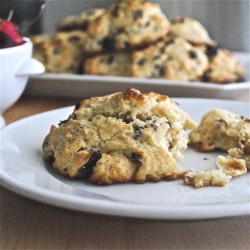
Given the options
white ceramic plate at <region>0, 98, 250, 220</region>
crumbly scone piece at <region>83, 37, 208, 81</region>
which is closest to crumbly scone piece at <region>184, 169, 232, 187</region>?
white ceramic plate at <region>0, 98, 250, 220</region>

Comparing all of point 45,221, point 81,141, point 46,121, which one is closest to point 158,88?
point 46,121

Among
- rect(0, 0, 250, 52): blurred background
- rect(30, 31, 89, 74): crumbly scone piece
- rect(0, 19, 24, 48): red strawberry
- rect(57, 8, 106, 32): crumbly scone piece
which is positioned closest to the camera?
rect(0, 19, 24, 48): red strawberry

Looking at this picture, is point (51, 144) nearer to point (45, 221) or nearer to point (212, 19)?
point (45, 221)

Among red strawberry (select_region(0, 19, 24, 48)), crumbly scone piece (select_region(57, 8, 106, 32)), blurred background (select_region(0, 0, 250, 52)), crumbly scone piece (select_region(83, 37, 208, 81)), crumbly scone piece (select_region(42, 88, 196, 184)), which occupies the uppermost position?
red strawberry (select_region(0, 19, 24, 48))

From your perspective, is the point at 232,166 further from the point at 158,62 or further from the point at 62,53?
the point at 62,53

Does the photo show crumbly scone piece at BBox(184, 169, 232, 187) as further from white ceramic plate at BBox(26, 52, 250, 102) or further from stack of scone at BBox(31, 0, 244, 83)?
stack of scone at BBox(31, 0, 244, 83)

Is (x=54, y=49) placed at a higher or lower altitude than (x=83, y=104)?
lower
